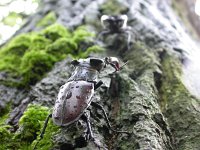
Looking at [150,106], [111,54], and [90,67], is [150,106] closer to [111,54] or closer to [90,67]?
[90,67]

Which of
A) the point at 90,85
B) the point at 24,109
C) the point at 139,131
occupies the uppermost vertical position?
the point at 90,85

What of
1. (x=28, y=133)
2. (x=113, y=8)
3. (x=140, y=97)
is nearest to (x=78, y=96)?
(x=28, y=133)

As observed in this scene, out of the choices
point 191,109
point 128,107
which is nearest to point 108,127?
point 128,107

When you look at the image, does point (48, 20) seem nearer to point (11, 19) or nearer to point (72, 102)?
point (72, 102)

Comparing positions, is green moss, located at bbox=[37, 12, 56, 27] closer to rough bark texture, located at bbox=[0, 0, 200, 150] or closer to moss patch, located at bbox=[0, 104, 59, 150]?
rough bark texture, located at bbox=[0, 0, 200, 150]

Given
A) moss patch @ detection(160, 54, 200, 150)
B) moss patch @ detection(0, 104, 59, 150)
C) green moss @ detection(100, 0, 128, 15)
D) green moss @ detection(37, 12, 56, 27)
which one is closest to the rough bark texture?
moss patch @ detection(160, 54, 200, 150)
